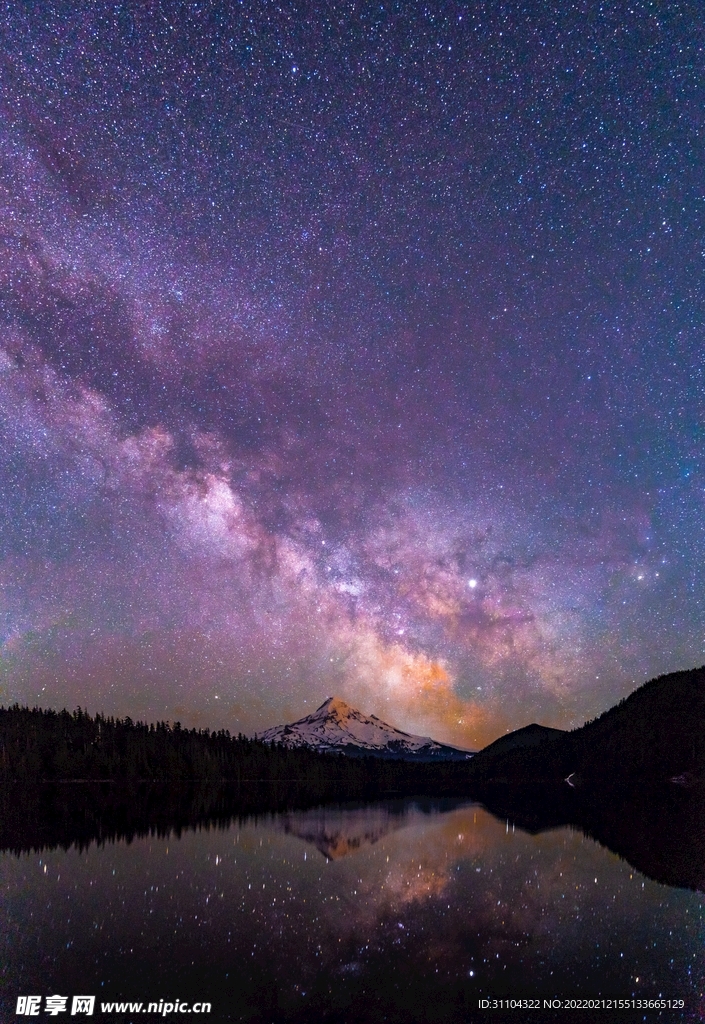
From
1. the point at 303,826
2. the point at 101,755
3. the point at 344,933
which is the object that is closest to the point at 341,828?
the point at 303,826

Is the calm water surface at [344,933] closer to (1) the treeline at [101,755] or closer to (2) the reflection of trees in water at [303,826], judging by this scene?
(2) the reflection of trees in water at [303,826]

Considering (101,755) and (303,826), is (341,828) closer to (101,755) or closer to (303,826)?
(303,826)

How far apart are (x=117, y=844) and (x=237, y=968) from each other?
128 feet

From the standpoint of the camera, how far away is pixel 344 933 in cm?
2488

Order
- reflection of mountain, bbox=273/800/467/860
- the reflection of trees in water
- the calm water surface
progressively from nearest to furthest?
1. the calm water surface
2. the reflection of trees in water
3. reflection of mountain, bbox=273/800/467/860

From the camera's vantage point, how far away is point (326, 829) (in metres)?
74.1

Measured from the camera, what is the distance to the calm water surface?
18406 millimetres

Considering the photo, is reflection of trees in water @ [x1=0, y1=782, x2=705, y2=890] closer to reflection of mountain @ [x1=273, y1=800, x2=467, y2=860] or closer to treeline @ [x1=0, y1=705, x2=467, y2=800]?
reflection of mountain @ [x1=273, y1=800, x2=467, y2=860]

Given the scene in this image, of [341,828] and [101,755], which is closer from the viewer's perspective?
[341,828]

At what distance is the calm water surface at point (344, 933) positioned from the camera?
18.4m

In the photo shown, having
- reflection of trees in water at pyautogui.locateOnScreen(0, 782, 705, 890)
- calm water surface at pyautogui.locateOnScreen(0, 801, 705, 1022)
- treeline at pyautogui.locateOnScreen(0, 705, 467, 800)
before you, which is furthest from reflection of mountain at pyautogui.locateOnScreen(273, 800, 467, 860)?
treeline at pyautogui.locateOnScreen(0, 705, 467, 800)

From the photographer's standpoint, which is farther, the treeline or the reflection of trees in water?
the treeline

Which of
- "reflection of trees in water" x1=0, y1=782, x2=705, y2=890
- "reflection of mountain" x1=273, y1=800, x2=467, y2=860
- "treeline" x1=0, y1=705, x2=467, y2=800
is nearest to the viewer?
"reflection of trees in water" x1=0, y1=782, x2=705, y2=890

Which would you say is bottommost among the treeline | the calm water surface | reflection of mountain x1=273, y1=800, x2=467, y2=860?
reflection of mountain x1=273, y1=800, x2=467, y2=860
